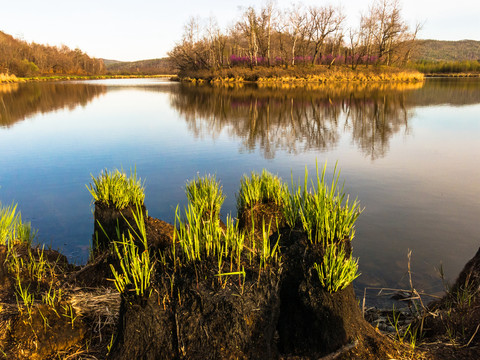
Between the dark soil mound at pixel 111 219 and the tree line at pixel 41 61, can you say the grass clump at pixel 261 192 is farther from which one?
the tree line at pixel 41 61

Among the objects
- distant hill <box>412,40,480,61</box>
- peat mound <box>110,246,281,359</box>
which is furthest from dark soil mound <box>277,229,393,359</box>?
distant hill <box>412,40,480,61</box>

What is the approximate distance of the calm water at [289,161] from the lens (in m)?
4.99

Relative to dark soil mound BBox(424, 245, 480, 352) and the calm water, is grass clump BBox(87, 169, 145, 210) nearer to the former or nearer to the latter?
the calm water

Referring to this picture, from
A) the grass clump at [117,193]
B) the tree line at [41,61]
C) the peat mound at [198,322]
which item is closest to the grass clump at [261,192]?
the grass clump at [117,193]

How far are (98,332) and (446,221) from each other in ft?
18.1

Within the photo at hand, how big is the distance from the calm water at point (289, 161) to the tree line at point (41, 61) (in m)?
64.9

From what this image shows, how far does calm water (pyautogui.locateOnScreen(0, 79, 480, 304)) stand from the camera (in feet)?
16.4

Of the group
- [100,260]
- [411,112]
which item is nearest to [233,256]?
[100,260]

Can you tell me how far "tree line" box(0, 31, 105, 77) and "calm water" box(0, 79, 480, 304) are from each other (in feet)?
213

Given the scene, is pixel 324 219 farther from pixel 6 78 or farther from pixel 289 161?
pixel 6 78

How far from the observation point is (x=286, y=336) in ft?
7.35

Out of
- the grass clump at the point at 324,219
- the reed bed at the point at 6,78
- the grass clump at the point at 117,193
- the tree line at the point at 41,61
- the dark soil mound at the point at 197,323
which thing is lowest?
the dark soil mound at the point at 197,323

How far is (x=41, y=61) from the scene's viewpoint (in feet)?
341

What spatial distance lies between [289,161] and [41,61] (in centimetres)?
12142
